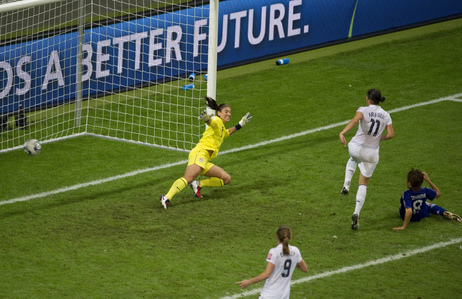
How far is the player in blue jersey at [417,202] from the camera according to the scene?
9820mm

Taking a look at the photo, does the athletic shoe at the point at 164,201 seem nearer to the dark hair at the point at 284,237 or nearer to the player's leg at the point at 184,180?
the player's leg at the point at 184,180

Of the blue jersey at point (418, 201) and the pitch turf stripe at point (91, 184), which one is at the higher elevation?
the blue jersey at point (418, 201)

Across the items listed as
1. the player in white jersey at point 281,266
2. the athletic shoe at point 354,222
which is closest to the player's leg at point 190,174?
the athletic shoe at point 354,222

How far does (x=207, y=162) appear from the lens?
11148 mm

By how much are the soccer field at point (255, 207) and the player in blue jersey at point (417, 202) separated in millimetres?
137

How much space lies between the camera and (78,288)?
8445mm

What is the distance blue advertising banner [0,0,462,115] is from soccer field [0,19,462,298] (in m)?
1.05

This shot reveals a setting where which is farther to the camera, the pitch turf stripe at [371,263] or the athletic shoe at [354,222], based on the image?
the athletic shoe at [354,222]

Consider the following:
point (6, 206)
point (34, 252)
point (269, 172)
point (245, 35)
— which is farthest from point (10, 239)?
point (245, 35)

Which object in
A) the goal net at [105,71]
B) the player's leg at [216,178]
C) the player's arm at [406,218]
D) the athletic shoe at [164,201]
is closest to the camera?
the player's arm at [406,218]

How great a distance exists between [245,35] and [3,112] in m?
5.71

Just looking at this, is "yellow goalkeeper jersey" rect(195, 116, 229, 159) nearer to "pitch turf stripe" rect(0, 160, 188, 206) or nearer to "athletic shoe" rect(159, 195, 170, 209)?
"athletic shoe" rect(159, 195, 170, 209)

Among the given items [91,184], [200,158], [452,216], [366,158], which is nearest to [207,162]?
[200,158]

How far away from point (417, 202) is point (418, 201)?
0.9 inches
